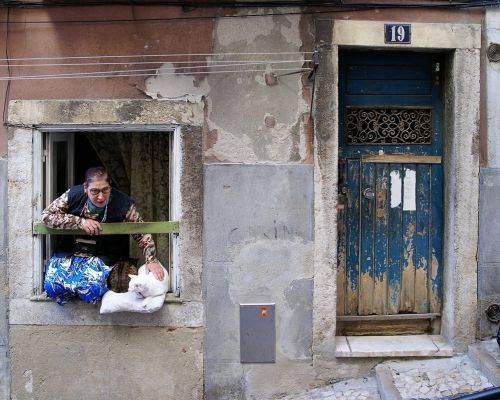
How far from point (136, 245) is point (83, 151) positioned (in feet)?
3.52

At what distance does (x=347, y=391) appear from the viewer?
4957 mm

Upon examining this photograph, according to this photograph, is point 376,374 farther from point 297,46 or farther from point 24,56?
point 24,56

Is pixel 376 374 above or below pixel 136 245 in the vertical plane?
→ below

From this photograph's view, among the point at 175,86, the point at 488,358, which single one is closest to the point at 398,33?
the point at 175,86

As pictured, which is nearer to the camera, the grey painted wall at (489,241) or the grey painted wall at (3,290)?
the grey painted wall at (3,290)

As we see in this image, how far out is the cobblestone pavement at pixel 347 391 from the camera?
488cm

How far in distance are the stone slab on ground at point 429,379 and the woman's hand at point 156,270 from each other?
2.04 m

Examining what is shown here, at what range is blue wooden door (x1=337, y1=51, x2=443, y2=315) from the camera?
530 cm

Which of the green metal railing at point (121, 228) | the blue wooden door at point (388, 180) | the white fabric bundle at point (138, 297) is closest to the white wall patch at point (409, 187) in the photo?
the blue wooden door at point (388, 180)

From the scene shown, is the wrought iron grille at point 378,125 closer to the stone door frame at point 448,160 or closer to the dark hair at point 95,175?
the stone door frame at point 448,160

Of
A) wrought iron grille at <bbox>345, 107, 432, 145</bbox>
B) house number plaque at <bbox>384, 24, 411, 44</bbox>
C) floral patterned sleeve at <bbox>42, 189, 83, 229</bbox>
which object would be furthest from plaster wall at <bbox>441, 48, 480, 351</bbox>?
floral patterned sleeve at <bbox>42, 189, 83, 229</bbox>

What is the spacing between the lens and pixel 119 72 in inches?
193

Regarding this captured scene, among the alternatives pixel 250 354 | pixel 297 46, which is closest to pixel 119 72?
pixel 297 46

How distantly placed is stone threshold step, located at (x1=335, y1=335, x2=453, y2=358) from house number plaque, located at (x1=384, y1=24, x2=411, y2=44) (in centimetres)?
267
